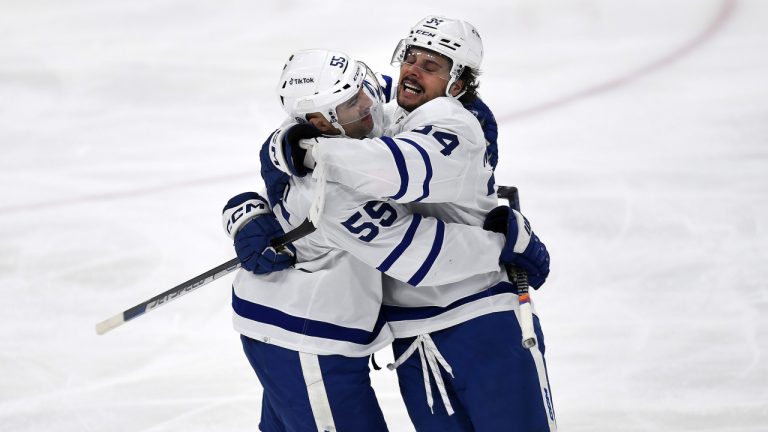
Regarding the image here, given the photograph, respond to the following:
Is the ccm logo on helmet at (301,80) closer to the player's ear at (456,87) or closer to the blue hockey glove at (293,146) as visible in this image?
the blue hockey glove at (293,146)

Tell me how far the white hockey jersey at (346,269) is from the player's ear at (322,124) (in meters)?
0.11

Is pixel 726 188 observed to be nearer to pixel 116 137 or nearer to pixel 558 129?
pixel 558 129

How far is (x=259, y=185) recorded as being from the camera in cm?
457

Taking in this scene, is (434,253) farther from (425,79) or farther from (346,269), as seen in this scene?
(425,79)

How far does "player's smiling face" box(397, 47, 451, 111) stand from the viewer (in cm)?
228

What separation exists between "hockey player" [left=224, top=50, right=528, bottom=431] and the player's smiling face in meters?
0.10

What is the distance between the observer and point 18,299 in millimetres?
3766

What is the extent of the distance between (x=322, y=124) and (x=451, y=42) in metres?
0.37

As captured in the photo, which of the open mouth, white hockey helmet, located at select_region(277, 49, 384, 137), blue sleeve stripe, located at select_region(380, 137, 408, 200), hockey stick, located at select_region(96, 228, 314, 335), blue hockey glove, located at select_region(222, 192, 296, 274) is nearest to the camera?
blue sleeve stripe, located at select_region(380, 137, 408, 200)

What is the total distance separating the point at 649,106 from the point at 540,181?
3.53ft

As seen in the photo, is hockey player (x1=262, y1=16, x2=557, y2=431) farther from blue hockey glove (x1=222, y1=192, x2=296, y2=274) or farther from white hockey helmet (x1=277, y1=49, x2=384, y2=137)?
blue hockey glove (x1=222, y1=192, x2=296, y2=274)

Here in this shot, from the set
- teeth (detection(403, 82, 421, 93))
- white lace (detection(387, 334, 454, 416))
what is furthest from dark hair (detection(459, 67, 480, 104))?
white lace (detection(387, 334, 454, 416))

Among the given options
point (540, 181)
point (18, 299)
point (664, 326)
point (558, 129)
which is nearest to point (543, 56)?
point (558, 129)

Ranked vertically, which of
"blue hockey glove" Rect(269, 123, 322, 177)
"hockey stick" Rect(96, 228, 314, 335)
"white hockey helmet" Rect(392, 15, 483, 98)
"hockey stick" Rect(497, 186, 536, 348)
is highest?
"white hockey helmet" Rect(392, 15, 483, 98)
